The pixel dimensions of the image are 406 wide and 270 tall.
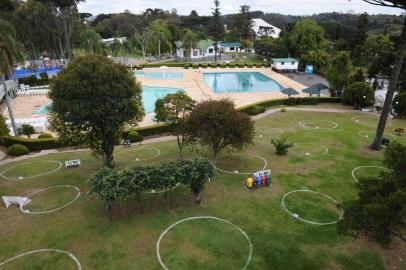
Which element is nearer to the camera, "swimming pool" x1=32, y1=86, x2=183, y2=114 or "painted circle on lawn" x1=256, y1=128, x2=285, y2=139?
"painted circle on lawn" x1=256, y1=128, x2=285, y2=139

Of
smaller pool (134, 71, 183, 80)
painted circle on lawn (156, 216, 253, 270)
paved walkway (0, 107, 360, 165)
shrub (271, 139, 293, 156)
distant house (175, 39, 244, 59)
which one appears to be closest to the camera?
painted circle on lawn (156, 216, 253, 270)

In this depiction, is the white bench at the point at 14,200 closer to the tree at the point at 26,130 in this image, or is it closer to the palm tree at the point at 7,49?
the palm tree at the point at 7,49

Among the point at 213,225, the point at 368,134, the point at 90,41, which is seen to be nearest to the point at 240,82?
the point at 368,134

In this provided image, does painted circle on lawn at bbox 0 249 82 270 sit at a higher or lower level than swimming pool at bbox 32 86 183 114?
lower

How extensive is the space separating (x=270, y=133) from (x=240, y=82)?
37490 mm

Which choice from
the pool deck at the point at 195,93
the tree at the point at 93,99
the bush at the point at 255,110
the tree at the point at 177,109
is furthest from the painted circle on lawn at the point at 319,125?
the tree at the point at 93,99

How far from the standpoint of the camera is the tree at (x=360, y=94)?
41.5m

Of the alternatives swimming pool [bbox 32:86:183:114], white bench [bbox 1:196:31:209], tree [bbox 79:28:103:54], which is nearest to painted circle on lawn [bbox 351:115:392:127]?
swimming pool [bbox 32:86:183:114]

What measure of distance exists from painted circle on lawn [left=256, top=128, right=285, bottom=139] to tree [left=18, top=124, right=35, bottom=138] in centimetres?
2676

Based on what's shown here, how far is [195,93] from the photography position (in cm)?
5581

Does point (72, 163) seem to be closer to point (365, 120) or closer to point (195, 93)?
point (195, 93)

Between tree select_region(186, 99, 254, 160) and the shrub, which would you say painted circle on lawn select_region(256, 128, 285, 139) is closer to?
the shrub

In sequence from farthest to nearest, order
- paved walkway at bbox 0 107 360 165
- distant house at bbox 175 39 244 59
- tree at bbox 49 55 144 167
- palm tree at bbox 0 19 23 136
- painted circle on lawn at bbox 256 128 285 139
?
1. distant house at bbox 175 39 244 59
2. painted circle on lawn at bbox 256 128 285 139
3. paved walkway at bbox 0 107 360 165
4. palm tree at bbox 0 19 23 136
5. tree at bbox 49 55 144 167

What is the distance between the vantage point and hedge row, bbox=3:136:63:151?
102 feet
